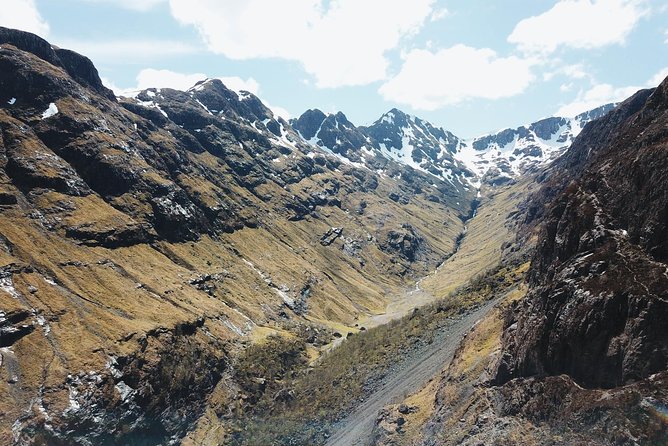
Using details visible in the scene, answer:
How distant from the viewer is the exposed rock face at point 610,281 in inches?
1422

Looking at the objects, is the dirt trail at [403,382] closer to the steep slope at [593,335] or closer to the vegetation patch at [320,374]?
the vegetation patch at [320,374]

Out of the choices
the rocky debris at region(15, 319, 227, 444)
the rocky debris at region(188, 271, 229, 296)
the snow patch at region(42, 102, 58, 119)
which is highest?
the snow patch at region(42, 102, 58, 119)

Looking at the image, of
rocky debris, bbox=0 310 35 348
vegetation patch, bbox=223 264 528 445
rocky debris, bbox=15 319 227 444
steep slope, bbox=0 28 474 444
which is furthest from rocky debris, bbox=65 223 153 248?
vegetation patch, bbox=223 264 528 445

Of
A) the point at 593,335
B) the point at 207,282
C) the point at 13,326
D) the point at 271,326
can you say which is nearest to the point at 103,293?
the point at 13,326

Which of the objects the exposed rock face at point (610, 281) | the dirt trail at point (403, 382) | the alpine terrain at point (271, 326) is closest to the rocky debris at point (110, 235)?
the alpine terrain at point (271, 326)

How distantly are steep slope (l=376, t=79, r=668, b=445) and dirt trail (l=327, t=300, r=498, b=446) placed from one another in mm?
15352

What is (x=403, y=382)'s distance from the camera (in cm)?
8669

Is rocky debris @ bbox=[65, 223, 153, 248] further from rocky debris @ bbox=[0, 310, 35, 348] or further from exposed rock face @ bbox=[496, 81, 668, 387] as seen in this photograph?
exposed rock face @ bbox=[496, 81, 668, 387]

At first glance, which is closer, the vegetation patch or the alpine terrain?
the alpine terrain

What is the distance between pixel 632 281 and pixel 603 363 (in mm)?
7612

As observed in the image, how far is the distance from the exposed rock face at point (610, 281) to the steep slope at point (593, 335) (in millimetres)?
106

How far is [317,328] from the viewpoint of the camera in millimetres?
163000

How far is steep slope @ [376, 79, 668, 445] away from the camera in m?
34.5

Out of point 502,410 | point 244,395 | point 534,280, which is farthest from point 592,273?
point 244,395
